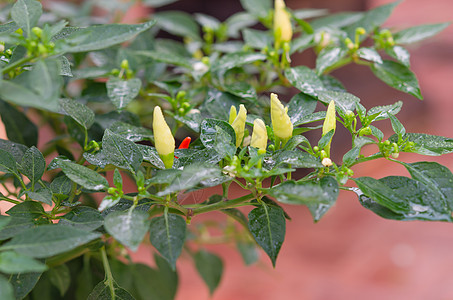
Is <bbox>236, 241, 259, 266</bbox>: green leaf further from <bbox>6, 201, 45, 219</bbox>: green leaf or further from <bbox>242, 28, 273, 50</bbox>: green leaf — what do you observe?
<bbox>6, 201, 45, 219</bbox>: green leaf

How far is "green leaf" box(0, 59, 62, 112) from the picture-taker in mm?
317

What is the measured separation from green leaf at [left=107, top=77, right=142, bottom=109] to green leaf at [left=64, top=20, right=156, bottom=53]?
131mm

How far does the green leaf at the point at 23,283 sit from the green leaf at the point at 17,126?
9.9 inches

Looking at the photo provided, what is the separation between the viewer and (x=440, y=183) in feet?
1.29

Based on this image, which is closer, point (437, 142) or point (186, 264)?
point (437, 142)

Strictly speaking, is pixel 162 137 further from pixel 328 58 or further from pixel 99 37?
pixel 328 58

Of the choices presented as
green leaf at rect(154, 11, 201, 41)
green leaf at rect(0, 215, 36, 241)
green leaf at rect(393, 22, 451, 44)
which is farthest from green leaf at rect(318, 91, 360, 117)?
green leaf at rect(154, 11, 201, 41)

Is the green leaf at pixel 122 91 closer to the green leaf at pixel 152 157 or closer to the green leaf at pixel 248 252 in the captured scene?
the green leaf at pixel 152 157

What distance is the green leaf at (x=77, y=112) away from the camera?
0.48 metres

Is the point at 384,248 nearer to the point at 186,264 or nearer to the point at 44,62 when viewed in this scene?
the point at 186,264

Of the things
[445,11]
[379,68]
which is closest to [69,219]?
[379,68]

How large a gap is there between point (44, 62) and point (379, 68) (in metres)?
0.43

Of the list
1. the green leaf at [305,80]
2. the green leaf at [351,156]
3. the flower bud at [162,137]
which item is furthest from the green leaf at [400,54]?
the flower bud at [162,137]

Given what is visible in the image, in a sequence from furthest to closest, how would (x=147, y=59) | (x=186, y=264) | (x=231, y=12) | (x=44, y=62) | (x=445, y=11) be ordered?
1. (x=445, y=11)
2. (x=231, y=12)
3. (x=186, y=264)
4. (x=147, y=59)
5. (x=44, y=62)
